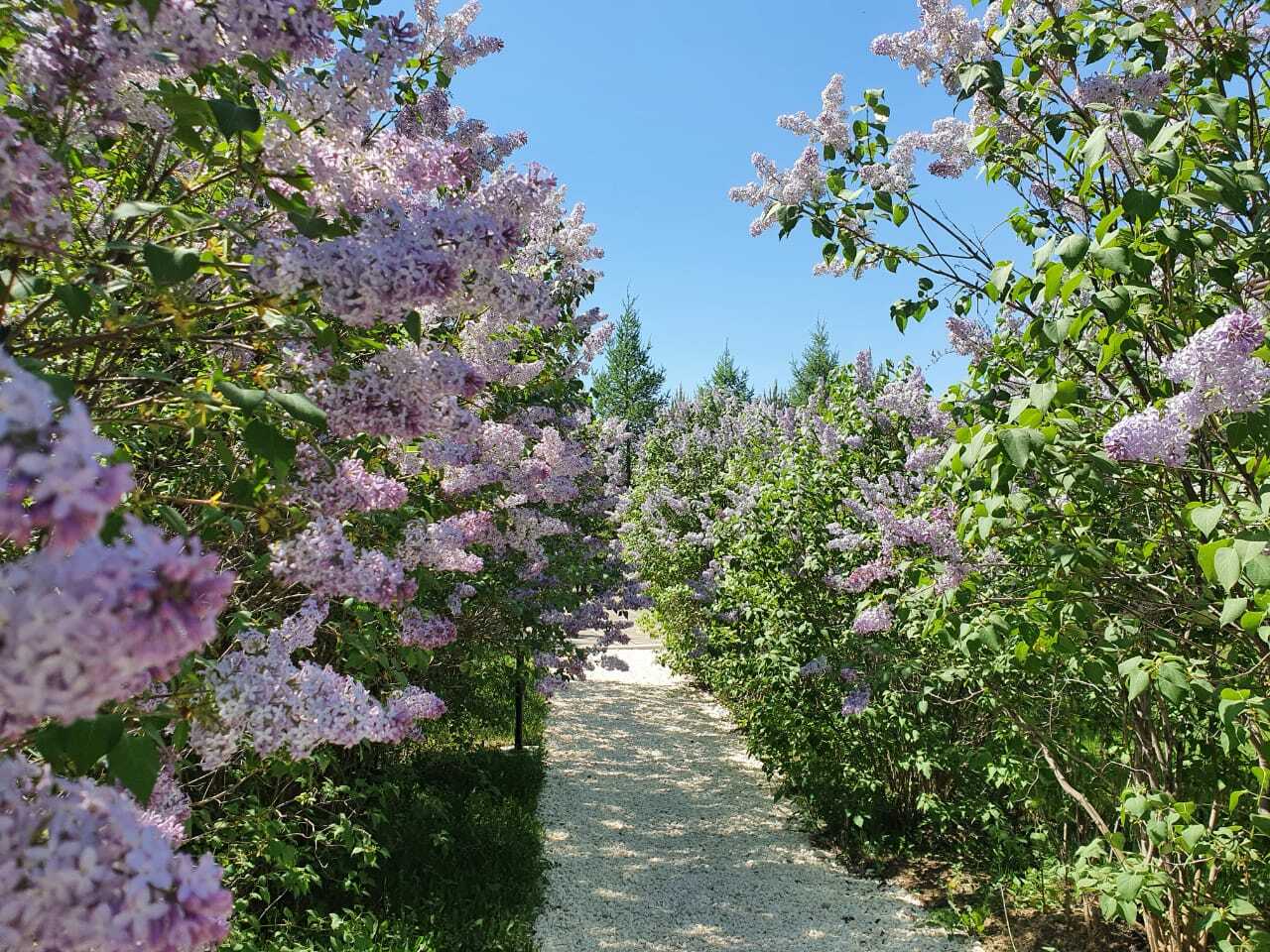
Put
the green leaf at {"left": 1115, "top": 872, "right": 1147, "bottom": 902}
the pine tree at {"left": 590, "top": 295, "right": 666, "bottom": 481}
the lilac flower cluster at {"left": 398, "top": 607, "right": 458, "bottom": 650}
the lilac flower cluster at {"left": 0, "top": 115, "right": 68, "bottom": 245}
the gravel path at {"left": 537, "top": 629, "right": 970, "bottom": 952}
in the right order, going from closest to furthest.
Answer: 1. the lilac flower cluster at {"left": 0, "top": 115, "right": 68, "bottom": 245}
2. the green leaf at {"left": 1115, "top": 872, "right": 1147, "bottom": 902}
3. the lilac flower cluster at {"left": 398, "top": 607, "right": 458, "bottom": 650}
4. the gravel path at {"left": 537, "top": 629, "right": 970, "bottom": 952}
5. the pine tree at {"left": 590, "top": 295, "right": 666, "bottom": 481}

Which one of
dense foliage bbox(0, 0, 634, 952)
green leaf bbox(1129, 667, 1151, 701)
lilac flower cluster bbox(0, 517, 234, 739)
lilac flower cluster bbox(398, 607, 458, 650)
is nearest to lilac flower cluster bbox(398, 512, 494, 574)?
dense foliage bbox(0, 0, 634, 952)

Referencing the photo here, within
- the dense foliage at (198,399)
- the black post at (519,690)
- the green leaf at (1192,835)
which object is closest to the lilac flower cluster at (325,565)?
the dense foliage at (198,399)

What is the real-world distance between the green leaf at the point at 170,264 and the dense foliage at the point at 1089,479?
154 cm

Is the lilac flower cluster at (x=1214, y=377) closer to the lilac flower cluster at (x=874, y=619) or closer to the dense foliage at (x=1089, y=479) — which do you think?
the dense foliage at (x=1089, y=479)

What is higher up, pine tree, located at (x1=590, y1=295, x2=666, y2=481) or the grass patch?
pine tree, located at (x1=590, y1=295, x2=666, y2=481)

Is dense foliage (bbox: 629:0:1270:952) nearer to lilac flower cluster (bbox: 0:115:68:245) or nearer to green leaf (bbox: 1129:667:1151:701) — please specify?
green leaf (bbox: 1129:667:1151:701)

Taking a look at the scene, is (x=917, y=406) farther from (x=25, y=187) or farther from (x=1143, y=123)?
(x=25, y=187)

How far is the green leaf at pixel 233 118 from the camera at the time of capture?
45.1 inches

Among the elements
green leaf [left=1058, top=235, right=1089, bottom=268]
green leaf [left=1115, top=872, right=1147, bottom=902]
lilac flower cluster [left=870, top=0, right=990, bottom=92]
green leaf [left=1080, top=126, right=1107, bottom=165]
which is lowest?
green leaf [left=1115, top=872, right=1147, bottom=902]

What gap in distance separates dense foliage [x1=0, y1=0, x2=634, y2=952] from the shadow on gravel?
1958 mm

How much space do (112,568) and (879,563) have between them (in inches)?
148

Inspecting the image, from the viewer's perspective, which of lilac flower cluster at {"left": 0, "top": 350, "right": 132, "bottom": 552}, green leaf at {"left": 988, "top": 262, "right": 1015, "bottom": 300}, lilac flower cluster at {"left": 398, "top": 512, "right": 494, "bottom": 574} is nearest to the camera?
lilac flower cluster at {"left": 0, "top": 350, "right": 132, "bottom": 552}

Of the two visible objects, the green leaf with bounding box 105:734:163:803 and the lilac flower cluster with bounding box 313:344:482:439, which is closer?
the green leaf with bounding box 105:734:163:803

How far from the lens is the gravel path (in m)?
4.20
